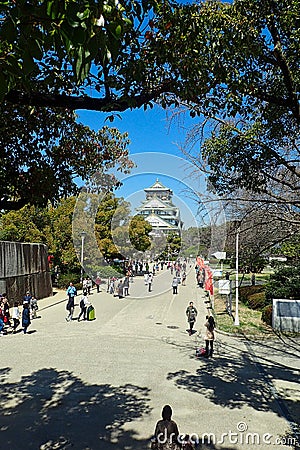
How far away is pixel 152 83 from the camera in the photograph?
5.25 m

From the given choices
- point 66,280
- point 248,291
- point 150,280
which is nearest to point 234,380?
point 150,280

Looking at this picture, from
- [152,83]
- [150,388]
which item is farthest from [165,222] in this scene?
[152,83]

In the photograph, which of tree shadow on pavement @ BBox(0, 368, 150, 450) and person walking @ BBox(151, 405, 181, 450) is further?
tree shadow on pavement @ BBox(0, 368, 150, 450)

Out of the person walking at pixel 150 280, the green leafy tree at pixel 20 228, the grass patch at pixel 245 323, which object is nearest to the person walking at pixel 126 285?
the person walking at pixel 150 280

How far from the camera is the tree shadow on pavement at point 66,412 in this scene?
22.8 ft

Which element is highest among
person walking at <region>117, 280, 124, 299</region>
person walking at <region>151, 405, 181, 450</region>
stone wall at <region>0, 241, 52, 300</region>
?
stone wall at <region>0, 241, 52, 300</region>

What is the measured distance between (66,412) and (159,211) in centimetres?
902

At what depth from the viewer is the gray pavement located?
286 inches

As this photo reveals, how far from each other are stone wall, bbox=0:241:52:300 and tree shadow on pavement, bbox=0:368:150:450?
11.6 m

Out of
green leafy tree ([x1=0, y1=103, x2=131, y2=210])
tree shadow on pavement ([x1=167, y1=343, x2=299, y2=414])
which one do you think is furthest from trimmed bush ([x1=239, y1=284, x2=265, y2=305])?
green leafy tree ([x1=0, y1=103, x2=131, y2=210])

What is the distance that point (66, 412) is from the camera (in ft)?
27.1

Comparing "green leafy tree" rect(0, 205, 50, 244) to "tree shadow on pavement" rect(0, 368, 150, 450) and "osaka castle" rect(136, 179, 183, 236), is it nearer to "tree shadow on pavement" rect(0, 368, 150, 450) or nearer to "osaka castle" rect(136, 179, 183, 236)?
"osaka castle" rect(136, 179, 183, 236)

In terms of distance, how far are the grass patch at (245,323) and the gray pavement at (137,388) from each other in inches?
42.5

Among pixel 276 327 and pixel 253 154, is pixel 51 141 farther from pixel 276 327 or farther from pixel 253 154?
pixel 276 327
